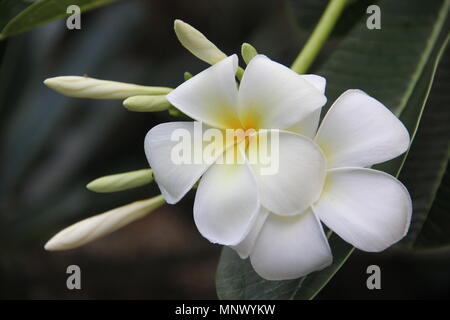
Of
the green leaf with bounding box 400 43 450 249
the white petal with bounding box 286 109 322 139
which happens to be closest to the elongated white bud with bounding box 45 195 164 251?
the white petal with bounding box 286 109 322 139

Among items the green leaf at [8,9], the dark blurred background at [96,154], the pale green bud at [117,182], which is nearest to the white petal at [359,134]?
the pale green bud at [117,182]

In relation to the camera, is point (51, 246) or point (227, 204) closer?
point (227, 204)

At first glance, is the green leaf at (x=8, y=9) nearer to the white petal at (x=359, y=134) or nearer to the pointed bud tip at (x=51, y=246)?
the pointed bud tip at (x=51, y=246)

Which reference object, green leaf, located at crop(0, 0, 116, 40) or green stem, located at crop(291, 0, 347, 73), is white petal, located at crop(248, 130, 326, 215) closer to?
green stem, located at crop(291, 0, 347, 73)

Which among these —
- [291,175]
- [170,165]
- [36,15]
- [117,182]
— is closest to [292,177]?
[291,175]

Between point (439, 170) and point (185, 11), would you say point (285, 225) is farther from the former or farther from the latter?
point (185, 11)

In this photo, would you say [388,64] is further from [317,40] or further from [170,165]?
[170,165]
